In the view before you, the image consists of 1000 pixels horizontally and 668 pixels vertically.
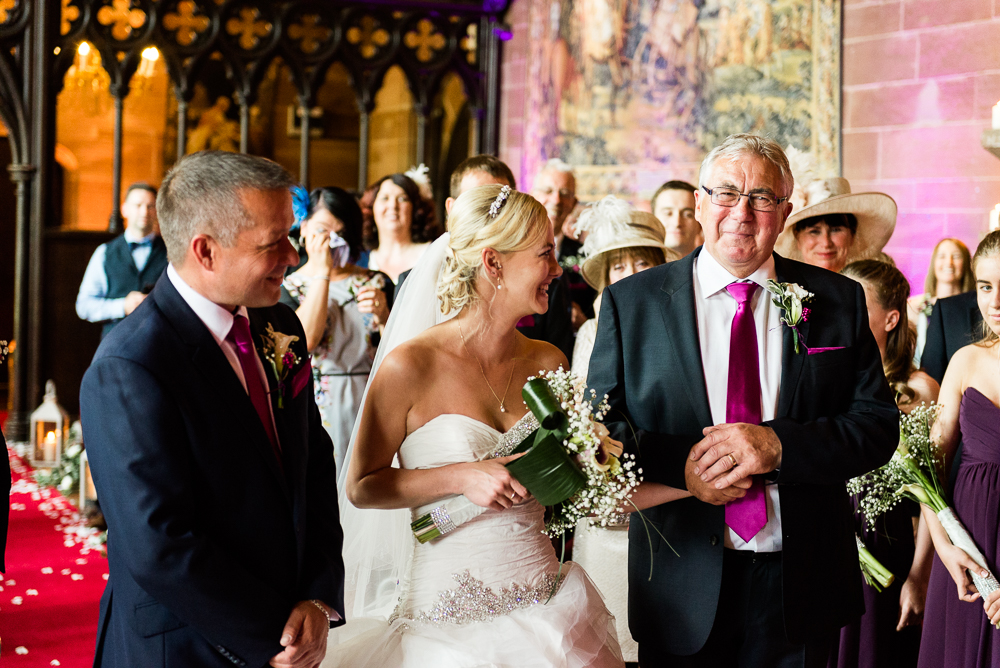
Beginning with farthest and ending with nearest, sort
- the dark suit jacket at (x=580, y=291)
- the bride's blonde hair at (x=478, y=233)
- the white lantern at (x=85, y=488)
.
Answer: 1. the white lantern at (x=85, y=488)
2. the dark suit jacket at (x=580, y=291)
3. the bride's blonde hair at (x=478, y=233)

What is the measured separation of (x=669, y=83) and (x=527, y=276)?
6.20 metres

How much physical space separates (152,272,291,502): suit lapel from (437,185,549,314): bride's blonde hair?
0.82 meters

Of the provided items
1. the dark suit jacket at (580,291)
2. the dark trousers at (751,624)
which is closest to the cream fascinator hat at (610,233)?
the dark suit jacket at (580,291)

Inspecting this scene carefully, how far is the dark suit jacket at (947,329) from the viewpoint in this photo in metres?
4.75

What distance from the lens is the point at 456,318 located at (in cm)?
269

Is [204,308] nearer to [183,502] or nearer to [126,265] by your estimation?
[183,502]

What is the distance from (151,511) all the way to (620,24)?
7616 millimetres

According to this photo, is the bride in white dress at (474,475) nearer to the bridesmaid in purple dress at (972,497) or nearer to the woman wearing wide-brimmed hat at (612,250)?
the bridesmaid in purple dress at (972,497)

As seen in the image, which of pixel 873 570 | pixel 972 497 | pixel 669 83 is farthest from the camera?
pixel 669 83

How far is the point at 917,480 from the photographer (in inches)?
121

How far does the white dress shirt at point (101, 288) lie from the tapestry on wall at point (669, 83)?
3.86 metres

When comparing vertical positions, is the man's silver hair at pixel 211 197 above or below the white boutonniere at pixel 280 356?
above

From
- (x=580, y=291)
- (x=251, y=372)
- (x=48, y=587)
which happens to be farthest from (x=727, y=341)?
(x=48, y=587)

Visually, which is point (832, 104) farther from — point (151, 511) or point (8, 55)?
point (8, 55)
